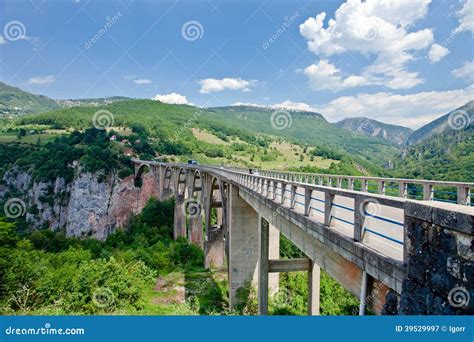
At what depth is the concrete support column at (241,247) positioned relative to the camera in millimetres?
22734

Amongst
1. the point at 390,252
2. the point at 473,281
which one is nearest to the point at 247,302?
the point at 390,252

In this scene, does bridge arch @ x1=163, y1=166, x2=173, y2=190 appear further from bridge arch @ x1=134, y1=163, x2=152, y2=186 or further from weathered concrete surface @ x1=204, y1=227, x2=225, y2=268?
weathered concrete surface @ x1=204, y1=227, x2=225, y2=268

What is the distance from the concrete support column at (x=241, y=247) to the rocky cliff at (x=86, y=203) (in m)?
45.9

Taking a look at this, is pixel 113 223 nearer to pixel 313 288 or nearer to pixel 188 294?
pixel 188 294

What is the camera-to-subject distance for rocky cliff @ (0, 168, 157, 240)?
206 feet

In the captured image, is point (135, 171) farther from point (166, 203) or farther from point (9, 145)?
point (9, 145)

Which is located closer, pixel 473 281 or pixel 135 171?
pixel 473 281

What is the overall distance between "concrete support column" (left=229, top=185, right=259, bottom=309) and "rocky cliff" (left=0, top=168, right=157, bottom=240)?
151 ft

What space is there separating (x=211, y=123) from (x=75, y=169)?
110 meters

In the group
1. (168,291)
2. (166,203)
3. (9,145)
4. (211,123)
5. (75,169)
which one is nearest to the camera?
(168,291)

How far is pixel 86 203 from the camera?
62750mm

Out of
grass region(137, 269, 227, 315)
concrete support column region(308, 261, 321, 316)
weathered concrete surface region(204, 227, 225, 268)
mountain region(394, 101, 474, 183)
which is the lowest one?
grass region(137, 269, 227, 315)

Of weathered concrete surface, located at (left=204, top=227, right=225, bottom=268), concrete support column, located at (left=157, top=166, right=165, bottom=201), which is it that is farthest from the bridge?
concrete support column, located at (left=157, top=166, right=165, bottom=201)

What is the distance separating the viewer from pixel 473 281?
3.56 m
